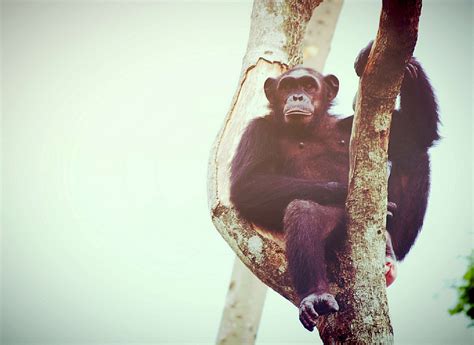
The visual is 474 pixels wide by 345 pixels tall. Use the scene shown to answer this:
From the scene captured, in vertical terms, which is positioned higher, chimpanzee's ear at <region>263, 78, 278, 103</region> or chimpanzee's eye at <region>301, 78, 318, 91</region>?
chimpanzee's eye at <region>301, 78, 318, 91</region>

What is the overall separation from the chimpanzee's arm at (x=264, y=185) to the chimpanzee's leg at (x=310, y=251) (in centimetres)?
A: 10

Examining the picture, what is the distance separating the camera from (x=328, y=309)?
6.37 feet

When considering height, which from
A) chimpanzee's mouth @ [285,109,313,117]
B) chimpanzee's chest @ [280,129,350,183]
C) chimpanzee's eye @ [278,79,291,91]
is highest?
chimpanzee's eye @ [278,79,291,91]

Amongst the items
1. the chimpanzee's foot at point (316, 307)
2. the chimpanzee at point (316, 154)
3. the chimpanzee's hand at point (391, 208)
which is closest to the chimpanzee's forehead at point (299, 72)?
the chimpanzee at point (316, 154)

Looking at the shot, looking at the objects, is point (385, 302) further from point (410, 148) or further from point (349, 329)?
point (410, 148)

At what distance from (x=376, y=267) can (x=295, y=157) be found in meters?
0.81

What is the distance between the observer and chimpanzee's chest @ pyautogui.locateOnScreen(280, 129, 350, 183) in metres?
2.57

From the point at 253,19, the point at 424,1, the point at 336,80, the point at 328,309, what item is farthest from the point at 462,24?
the point at 328,309

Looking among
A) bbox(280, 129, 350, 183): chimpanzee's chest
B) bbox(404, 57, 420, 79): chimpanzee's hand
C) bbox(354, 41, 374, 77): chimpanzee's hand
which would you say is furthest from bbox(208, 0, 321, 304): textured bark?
bbox(404, 57, 420, 79): chimpanzee's hand

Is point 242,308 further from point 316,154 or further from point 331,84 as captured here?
point 331,84

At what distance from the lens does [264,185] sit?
2.45m

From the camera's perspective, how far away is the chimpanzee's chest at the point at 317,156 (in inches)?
101

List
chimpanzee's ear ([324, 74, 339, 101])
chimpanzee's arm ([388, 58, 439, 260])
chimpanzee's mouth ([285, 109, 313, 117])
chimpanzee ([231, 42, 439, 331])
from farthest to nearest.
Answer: chimpanzee's ear ([324, 74, 339, 101]) < chimpanzee's arm ([388, 58, 439, 260]) < chimpanzee's mouth ([285, 109, 313, 117]) < chimpanzee ([231, 42, 439, 331])

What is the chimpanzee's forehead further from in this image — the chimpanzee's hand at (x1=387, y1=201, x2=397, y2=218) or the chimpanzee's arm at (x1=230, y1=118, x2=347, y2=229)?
the chimpanzee's hand at (x1=387, y1=201, x2=397, y2=218)
